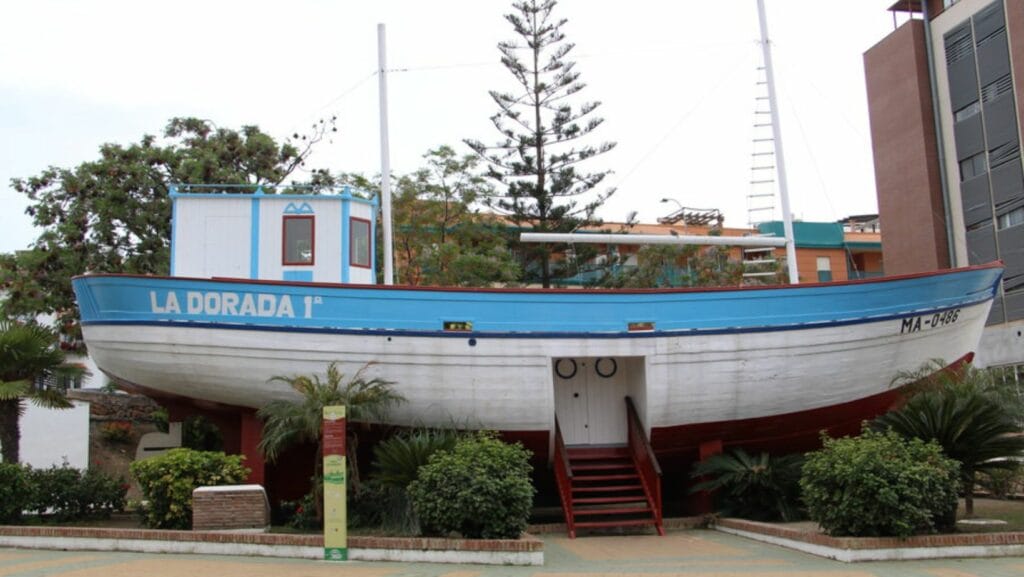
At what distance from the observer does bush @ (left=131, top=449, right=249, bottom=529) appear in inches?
449

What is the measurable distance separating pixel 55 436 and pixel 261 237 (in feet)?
32.4

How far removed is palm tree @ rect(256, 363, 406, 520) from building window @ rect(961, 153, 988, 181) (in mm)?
28125

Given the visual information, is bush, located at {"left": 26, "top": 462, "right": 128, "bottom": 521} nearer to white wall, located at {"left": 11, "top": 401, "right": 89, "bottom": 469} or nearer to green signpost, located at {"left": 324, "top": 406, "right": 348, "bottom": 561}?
green signpost, located at {"left": 324, "top": 406, "right": 348, "bottom": 561}

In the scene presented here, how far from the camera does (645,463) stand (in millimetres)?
13109

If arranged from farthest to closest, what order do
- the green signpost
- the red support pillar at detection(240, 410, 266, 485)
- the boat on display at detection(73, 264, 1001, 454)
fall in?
the red support pillar at detection(240, 410, 266, 485) → the boat on display at detection(73, 264, 1001, 454) → the green signpost

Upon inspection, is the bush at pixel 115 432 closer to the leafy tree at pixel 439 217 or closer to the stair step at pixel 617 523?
the leafy tree at pixel 439 217

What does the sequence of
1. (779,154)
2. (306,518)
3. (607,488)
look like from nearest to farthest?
(306,518) < (607,488) < (779,154)

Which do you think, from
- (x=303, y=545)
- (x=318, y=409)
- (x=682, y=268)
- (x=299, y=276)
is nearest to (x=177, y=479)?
(x=318, y=409)

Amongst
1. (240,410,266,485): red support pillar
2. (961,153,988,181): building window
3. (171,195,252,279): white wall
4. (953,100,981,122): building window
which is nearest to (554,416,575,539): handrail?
(240,410,266,485): red support pillar

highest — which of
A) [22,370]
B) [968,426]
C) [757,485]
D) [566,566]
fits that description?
[22,370]

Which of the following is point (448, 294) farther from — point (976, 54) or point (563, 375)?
point (976, 54)

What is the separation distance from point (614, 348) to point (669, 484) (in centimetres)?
346

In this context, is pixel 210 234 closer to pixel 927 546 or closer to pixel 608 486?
pixel 608 486

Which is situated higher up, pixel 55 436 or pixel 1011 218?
pixel 1011 218
